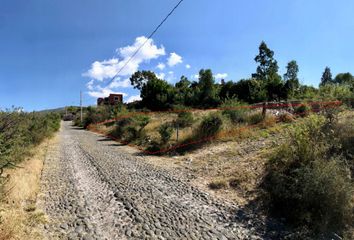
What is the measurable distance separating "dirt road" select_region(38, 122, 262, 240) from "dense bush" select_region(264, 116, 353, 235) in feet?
3.02

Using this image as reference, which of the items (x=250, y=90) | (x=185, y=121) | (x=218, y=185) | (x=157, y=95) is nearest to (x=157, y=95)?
(x=157, y=95)

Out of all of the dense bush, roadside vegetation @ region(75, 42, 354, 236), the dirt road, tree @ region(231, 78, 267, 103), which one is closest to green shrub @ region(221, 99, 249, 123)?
roadside vegetation @ region(75, 42, 354, 236)

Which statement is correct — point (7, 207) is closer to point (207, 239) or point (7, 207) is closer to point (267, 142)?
point (207, 239)

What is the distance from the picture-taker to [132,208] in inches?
231

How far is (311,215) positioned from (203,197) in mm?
2447

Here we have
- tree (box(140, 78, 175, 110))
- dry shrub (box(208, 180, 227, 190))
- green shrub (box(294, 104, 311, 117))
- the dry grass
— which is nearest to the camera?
the dry grass

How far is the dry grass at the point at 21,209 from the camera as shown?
448 cm

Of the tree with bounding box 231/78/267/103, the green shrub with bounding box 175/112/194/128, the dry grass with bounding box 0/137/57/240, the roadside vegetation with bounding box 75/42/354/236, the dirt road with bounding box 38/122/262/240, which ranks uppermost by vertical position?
the tree with bounding box 231/78/267/103

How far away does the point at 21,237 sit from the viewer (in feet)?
14.3

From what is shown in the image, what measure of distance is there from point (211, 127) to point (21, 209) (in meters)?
8.80

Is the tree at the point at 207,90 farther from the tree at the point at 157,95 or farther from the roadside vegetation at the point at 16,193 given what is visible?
the roadside vegetation at the point at 16,193

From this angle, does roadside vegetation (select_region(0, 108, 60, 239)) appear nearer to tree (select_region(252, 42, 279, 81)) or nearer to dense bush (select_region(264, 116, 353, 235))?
dense bush (select_region(264, 116, 353, 235))

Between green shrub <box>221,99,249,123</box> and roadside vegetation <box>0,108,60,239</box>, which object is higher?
green shrub <box>221,99,249,123</box>

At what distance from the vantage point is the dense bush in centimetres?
470
